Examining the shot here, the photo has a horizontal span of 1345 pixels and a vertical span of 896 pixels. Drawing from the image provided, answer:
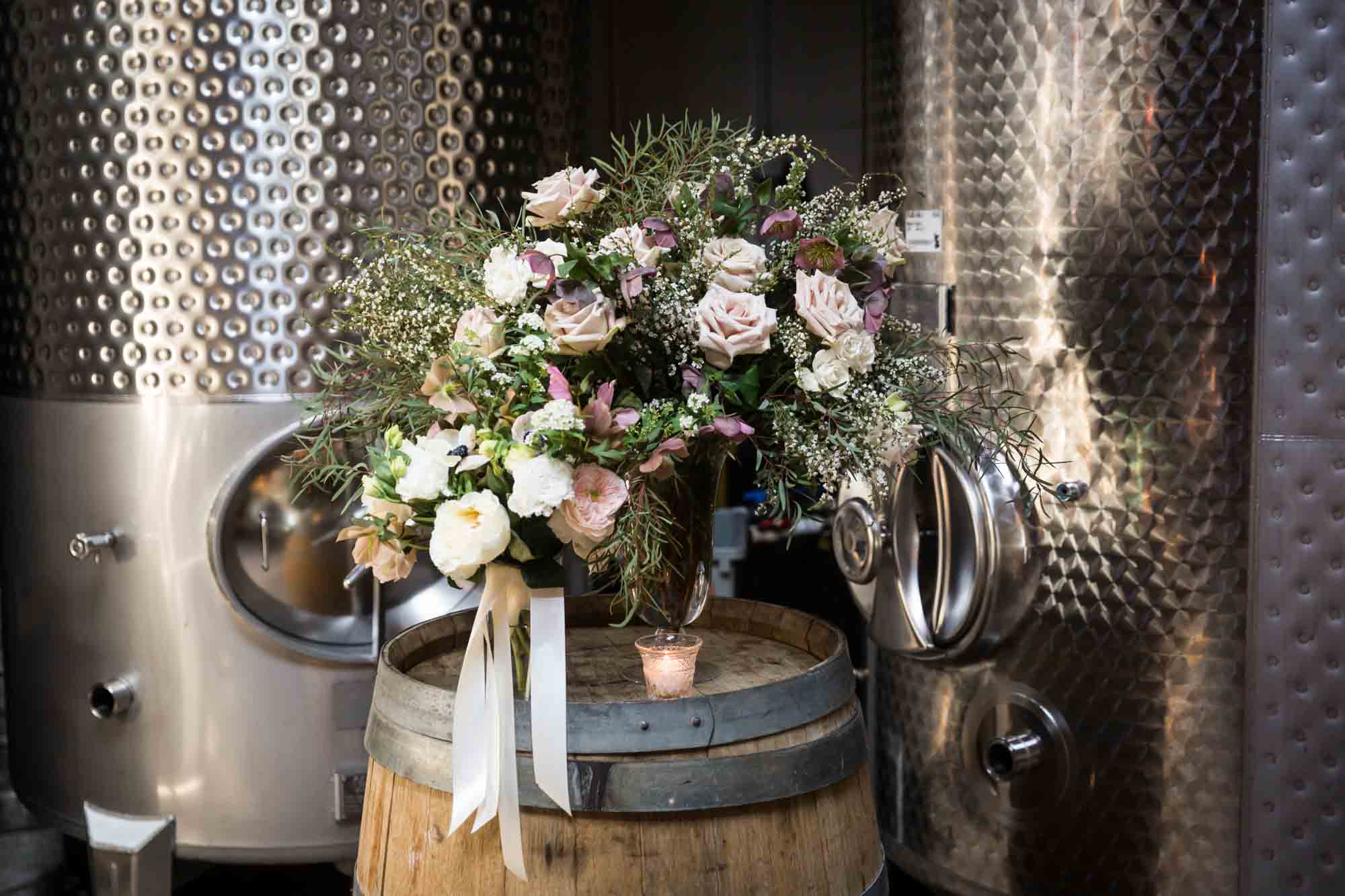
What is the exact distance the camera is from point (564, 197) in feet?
4.84

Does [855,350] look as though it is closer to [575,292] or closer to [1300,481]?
[575,292]

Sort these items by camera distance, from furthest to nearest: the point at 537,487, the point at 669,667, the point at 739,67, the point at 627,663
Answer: the point at 739,67
the point at 627,663
the point at 669,667
the point at 537,487

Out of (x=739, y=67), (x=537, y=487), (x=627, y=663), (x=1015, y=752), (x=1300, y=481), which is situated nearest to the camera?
(x=537, y=487)

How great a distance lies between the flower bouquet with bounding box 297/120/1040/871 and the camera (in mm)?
1349

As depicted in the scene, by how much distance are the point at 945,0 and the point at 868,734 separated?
167 centimetres

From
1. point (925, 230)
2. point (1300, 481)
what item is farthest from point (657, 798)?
point (925, 230)

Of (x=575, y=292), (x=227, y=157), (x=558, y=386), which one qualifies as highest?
(x=227, y=157)

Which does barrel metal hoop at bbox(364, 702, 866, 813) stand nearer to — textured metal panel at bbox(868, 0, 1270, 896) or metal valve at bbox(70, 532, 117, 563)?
textured metal panel at bbox(868, 0, 1270, 896)

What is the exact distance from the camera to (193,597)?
8.67 feet

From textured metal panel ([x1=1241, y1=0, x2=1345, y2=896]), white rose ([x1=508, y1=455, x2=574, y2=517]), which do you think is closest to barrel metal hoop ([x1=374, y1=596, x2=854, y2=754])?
white rose ([x1=508, y1=455, x2=574, y2=517])

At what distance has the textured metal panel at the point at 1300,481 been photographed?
216 centimetres

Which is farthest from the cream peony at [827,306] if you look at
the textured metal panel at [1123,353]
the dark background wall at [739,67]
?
the dark background wall at [739,67]

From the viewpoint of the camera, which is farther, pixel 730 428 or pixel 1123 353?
pixel 1123 353

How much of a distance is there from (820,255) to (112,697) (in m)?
1.98
